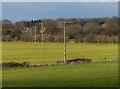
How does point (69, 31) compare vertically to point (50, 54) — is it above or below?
above

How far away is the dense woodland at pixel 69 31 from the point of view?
83375 millimetres

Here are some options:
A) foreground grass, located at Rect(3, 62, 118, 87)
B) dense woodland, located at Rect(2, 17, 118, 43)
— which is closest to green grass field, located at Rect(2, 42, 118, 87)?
foreground grass, located at Rect(3, 62, 118, 87)

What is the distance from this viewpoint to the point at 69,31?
90625mm

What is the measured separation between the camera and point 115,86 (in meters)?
10.8

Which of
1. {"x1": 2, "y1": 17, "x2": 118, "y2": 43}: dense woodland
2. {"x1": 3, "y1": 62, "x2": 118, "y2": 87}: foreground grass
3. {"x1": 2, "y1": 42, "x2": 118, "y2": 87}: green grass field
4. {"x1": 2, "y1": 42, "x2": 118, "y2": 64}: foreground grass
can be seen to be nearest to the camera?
{"x1": 3, "y1": 62, "x2": 118, "y2": 87}: foreground grass

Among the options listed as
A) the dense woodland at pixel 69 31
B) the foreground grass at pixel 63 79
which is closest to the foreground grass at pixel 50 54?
the foreground grass at pixel 63 79

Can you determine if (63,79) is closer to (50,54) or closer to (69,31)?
(50,54)

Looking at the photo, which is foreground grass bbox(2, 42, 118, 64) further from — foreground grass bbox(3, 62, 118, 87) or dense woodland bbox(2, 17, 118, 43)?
dense woodland bbox(2, 17, 118, 43)

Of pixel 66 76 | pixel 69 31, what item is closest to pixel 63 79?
pixel 66 76

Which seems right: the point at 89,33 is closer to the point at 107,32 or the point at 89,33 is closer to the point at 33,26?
the point at 107,32

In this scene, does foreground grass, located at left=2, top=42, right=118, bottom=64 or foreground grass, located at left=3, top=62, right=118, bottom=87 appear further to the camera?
foreground grass, located at left=2, top=42, right=118, bottom=64

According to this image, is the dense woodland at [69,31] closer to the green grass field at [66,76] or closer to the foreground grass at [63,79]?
the green grass field at [66,76]

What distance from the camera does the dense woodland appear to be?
83375 mm

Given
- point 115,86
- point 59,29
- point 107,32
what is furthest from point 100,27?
point 115,86
